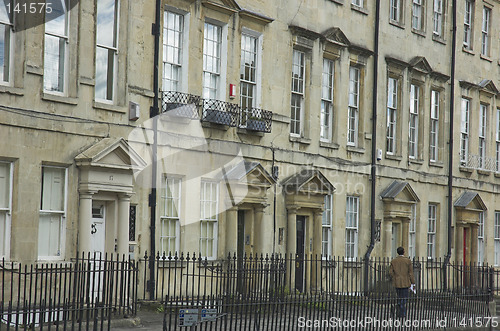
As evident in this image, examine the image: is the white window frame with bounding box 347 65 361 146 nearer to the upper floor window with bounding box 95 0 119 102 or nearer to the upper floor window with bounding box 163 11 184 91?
the upper floor window with bounding box 163 11 184 91

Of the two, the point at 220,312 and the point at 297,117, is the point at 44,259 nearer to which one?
the point at 220,312

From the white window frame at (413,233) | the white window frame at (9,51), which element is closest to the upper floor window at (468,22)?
the white window frame at (413,233)

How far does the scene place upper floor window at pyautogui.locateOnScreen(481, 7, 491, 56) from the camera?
108 feet

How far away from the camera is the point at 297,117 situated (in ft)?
76.6

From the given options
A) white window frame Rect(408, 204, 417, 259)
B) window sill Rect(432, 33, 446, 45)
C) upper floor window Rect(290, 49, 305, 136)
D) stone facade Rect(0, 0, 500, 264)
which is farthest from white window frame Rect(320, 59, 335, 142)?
window sill Rect(432, 33, 446, 45)

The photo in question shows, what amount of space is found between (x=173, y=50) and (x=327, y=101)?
6384 millimetres

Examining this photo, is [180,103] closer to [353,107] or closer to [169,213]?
[169,213]

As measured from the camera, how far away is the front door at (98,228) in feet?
58.1

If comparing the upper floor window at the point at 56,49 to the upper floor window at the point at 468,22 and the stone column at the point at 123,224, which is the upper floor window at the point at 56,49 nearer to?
the stone column at the point at 123,224

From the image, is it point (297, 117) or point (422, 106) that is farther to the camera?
point (422, 106)

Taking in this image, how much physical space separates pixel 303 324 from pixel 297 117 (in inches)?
347

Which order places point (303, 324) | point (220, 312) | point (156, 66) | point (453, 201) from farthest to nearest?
point (453, 201) < point (156, 66) < point (303, 324) < point (220, 312)

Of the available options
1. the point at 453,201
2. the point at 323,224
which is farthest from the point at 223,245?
the point at 453,201

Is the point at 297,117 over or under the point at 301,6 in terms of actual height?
under
